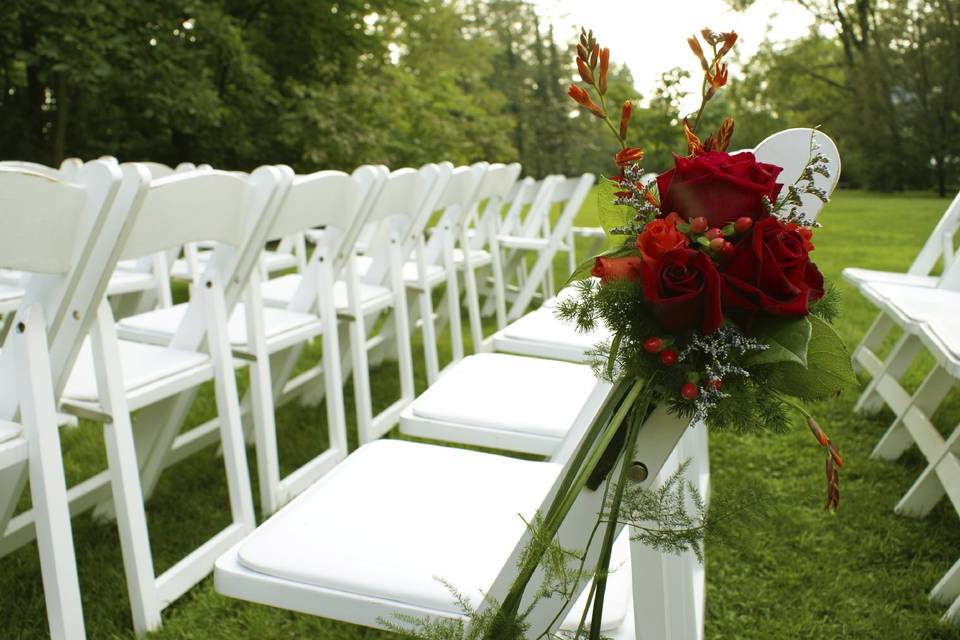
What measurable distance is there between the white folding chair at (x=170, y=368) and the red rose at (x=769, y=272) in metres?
1.42

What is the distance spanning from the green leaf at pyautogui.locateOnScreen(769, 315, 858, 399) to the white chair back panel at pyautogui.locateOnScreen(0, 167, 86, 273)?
1.39 m

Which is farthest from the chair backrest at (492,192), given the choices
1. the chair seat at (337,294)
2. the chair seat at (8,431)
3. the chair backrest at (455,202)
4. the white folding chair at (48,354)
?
the chair seat at (8,431)

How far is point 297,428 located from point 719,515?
3.07 m

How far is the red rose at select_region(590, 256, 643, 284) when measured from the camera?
812mm

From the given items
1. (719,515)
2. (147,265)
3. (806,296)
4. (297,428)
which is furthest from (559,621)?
(147,265)

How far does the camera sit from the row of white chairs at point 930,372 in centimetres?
228

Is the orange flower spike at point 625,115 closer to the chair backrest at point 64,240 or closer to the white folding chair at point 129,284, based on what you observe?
the chair backrest at point 64,240

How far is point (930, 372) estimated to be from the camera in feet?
11.1

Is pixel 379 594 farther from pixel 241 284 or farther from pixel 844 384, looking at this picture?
pixel 241 284

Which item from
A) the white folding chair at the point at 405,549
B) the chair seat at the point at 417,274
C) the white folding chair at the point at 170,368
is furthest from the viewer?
the chair seat at the point at 417,274

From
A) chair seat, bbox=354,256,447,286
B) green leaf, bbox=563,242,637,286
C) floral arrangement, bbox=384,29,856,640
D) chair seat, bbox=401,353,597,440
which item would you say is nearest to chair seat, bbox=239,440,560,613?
chair seat, bbox=401,353,597,440

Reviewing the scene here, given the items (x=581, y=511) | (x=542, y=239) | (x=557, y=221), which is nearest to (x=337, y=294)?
(x=557, y=221)

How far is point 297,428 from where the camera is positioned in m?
3.73

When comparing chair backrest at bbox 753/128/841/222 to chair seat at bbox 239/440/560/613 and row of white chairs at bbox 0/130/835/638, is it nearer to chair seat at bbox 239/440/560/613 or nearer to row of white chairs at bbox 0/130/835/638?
row of white chairs at bbox 0/130/835/638
